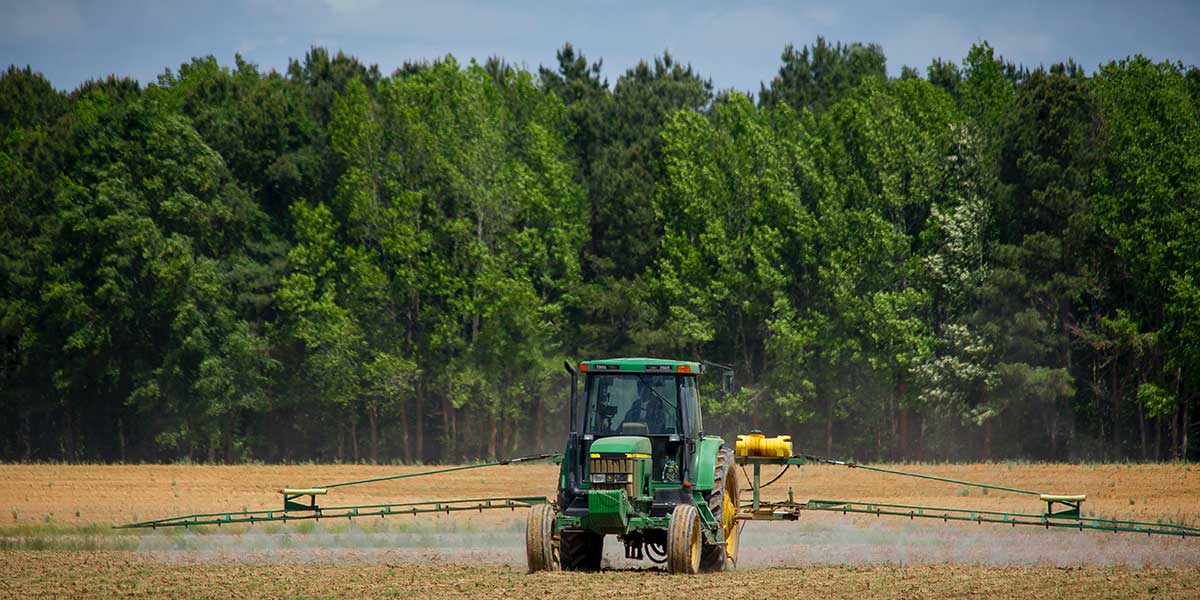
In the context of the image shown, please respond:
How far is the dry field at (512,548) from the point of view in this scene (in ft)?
65.4

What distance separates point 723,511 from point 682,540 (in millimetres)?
2587

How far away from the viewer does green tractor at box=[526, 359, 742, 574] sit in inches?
805

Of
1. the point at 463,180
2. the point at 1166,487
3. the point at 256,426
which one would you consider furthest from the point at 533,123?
the point at 1166,487

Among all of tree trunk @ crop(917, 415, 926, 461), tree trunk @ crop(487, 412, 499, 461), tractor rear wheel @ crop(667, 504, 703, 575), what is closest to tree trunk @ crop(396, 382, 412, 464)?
tree trunk @ crop(487, 412, 499, 461)

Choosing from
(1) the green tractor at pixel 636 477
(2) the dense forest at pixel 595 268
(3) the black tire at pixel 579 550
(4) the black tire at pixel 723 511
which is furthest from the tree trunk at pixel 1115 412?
(3) the black tire at pixel 579 550

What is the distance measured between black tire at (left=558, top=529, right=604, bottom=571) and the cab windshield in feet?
4.98

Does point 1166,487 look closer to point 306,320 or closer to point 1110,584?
point 1110,584

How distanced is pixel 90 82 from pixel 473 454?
32703 mm

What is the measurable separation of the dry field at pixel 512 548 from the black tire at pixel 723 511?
0.49m

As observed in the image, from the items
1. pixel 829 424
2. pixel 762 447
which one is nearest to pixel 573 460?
pixel 762 447

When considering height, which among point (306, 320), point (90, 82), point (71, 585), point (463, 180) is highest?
point (90, 82)

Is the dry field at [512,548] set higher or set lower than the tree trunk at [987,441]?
lower

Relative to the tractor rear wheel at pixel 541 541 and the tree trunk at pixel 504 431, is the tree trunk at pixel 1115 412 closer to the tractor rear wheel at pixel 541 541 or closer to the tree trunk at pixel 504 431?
the tree trunk at pixel 504 431

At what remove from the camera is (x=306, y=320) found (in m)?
63.9
